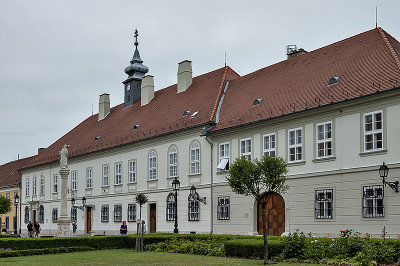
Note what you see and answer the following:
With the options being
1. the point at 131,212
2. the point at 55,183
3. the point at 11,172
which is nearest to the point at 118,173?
the point at 131,212

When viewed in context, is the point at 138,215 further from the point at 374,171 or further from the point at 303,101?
the point at 374,171

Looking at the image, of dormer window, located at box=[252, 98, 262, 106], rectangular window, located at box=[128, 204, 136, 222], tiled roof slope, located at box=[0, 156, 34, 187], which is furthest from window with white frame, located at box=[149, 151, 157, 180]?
tiled roof slope, located at box=[0, 156, 34, 187]

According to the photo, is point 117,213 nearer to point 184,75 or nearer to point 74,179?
point 74,179

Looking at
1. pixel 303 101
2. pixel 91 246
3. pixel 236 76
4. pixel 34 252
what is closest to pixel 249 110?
pixel 303 101

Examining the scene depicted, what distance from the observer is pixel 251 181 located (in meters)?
19.3

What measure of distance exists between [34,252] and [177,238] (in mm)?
6365

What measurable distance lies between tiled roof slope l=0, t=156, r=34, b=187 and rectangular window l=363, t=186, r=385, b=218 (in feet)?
159

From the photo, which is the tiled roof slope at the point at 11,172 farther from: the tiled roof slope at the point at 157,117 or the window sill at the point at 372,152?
the window sill at the point at 372,152

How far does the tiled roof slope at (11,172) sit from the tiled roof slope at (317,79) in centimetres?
3899

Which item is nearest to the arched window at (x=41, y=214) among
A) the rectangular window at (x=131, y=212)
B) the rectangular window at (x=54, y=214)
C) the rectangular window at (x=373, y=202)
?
the rectangular window at (x=54, y=214)

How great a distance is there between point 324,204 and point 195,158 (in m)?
10.5

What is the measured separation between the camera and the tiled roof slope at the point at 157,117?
1439 inches

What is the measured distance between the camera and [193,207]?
34.7m

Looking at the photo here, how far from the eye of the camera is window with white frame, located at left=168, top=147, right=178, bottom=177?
36.6 metres
